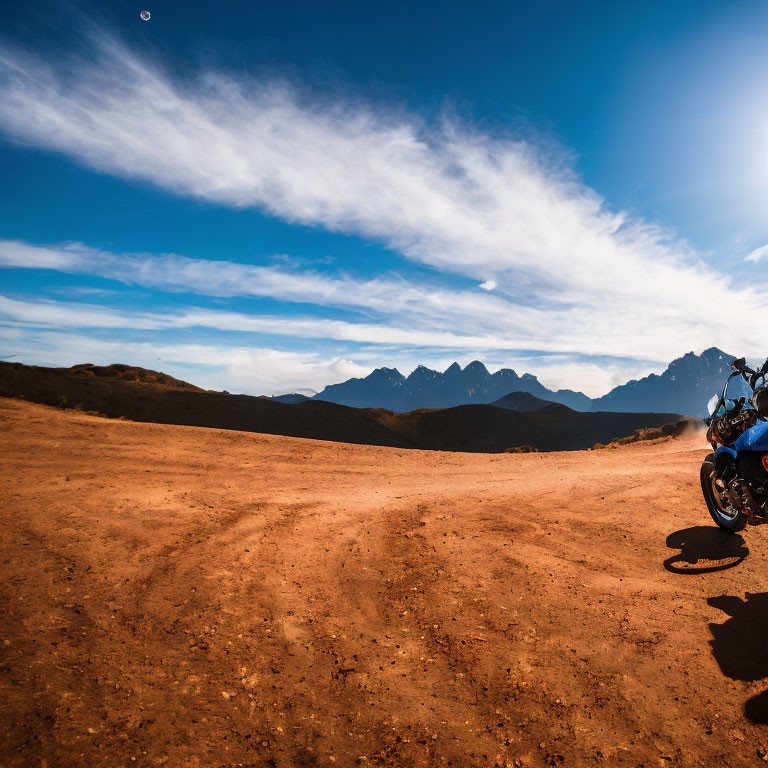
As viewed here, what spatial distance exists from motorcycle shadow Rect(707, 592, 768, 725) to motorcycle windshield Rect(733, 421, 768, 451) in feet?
5.91

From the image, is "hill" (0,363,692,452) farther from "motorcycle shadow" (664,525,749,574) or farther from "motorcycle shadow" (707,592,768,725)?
"motorcycle shadow" (707,592,768,725)

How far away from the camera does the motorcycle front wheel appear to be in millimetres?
6293

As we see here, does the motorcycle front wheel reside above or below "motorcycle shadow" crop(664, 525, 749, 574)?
above

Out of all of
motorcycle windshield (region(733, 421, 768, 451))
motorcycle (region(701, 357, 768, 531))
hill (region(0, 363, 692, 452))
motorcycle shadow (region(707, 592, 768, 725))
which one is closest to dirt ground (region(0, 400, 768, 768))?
motorcycle shadow (region(707, 592, 768, 725))

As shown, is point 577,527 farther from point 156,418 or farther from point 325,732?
point 156,418

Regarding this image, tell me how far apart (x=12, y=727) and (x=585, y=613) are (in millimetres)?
5212

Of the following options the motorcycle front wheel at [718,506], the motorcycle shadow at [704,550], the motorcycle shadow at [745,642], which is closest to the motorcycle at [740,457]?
the motorcycle front wheel at [718,506]

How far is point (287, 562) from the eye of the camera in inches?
235

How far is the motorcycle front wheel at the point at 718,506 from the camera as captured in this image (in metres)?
6.29

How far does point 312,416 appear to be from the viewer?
56125 mm

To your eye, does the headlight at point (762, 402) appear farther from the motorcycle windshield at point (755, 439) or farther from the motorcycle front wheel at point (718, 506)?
the motorcycle front wheel at point (718, 506)

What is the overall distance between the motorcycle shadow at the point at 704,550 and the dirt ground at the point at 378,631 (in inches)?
1.6

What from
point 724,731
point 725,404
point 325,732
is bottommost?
point 325,732

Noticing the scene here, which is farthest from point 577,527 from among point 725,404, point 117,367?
point 117,367
